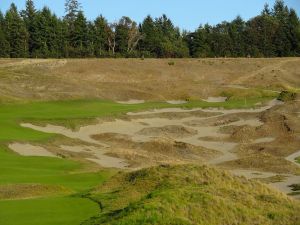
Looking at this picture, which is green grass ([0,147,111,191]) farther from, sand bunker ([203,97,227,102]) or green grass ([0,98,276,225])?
sand bunker ([203,97,227,102])

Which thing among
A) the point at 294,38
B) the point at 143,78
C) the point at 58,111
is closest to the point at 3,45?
the point at 143,78

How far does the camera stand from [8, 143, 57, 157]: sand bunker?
4597 centimetres

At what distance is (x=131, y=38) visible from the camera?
461 ft

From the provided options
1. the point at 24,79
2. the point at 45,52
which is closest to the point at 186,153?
the point at 24,79

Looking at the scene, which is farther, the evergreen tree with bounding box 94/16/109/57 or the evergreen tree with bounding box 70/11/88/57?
the evergreen tree with bounding box 94/16/109/57

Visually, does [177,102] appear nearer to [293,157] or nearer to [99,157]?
[293,157]

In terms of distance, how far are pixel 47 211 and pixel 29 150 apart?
92.1ft

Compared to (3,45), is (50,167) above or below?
below

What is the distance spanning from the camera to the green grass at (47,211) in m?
18.4

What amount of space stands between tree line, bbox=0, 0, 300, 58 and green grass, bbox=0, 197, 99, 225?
107 metres

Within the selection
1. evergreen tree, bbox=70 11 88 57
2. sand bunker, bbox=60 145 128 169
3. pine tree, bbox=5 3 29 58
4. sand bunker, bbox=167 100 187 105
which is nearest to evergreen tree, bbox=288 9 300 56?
evergreen tree, bbox=70 11 88 57

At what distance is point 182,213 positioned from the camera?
14828mm

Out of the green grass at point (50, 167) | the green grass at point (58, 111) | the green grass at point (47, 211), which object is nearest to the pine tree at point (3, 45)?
the green grass at point (58, 111)

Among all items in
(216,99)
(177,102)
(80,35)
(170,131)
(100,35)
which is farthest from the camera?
(100,35)
